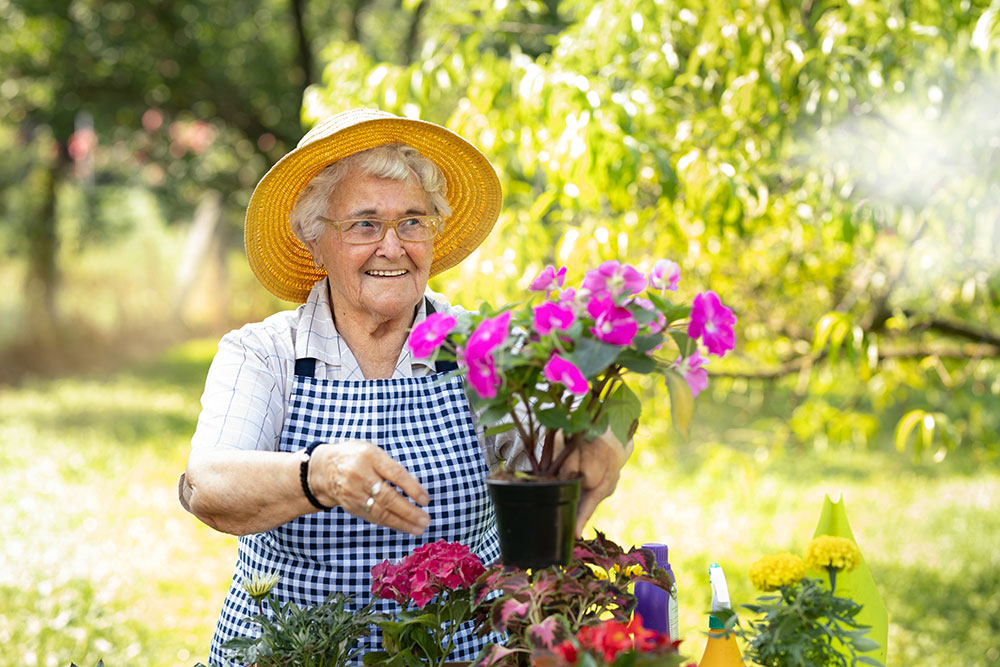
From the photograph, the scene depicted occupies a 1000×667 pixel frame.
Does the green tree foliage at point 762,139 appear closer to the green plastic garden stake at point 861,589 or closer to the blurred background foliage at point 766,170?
the blurred background foliage at point 766,170

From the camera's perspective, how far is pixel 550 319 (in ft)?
4.33

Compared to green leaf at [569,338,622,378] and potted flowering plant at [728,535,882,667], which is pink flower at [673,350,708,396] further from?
potted flowering plant at [728,535,882,667]

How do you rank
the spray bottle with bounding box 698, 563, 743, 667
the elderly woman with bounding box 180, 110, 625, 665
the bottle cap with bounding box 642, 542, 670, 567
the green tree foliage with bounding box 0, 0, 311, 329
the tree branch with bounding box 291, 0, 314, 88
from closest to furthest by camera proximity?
the spray bottle with bounding box 698, 563, 743, 667 → the bottle cap with bounding box 642, 542, 670, 567 → the elderly woman with bounding box 180, 110, 625, 665 → the green tree foliage with bounding box 0, 0, 311, 329 → the tree branch with bounding box 291, 0, 314, 88

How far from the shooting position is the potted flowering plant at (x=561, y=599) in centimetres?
138

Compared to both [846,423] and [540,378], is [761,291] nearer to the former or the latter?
[846,423]

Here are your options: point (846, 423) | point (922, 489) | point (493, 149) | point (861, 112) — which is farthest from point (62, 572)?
point (922, 489)

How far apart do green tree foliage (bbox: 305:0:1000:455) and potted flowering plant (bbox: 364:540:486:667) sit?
174 cm

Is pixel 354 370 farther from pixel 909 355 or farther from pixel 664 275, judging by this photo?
pixel 909 355

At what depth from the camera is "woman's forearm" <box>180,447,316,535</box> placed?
1578mm

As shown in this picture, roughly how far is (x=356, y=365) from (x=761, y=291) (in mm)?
3122

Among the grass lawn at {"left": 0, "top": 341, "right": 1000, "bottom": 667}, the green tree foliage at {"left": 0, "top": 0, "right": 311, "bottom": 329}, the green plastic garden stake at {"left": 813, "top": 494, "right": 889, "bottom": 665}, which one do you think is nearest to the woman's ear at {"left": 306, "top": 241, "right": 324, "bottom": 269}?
the green plastic garden stake at {"left": 813, "top": 494, "right": 889, "bottom": 665}

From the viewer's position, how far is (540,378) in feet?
4.53

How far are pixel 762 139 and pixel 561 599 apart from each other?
2.44 metres

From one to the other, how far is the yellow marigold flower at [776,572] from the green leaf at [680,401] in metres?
0.30
